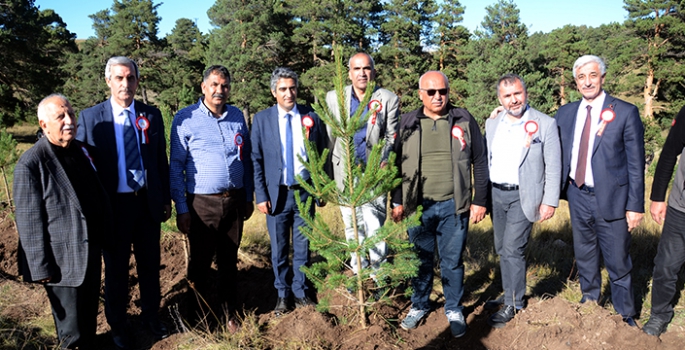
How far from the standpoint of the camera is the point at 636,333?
3.65m

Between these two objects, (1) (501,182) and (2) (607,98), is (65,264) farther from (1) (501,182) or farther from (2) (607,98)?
(2) (607,98)

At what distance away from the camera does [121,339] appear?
3740 mm

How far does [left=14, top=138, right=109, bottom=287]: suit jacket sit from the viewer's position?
2.88 m

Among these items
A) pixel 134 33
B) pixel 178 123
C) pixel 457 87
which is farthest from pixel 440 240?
pixel 134 33

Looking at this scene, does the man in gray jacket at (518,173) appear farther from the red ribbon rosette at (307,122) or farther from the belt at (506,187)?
the red ribbon rosette at (307,122)

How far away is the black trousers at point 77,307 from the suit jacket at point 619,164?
13.9 feet

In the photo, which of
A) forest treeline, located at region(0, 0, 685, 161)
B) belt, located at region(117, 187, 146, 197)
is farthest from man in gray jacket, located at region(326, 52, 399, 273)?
forest treeline, located at region(0, 0, 685, 161)

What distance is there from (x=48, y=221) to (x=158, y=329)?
1475mm

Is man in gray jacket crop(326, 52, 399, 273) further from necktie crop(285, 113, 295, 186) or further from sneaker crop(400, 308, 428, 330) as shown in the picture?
sneaker crop(400, 308, 428, 330)

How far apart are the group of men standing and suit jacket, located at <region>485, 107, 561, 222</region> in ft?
0.04

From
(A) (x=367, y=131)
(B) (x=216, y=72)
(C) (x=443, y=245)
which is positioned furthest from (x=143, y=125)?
(C) (x=443, y=245)

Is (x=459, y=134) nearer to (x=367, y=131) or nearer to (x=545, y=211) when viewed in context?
(x=367, y=131)

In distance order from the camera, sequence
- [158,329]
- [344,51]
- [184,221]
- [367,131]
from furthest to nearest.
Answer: [344,51]
[367,131]
[158,329]
[184,221]

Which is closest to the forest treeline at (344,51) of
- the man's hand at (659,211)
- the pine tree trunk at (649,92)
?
the pine tree trunk at (649,92)
